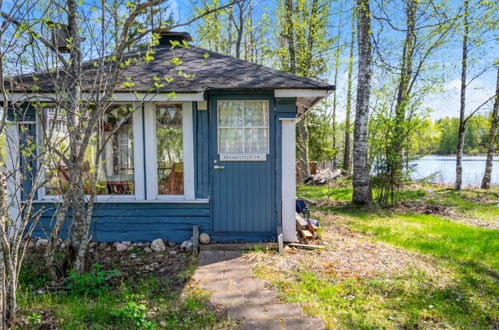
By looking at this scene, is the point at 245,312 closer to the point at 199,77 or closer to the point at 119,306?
the point at 119,306

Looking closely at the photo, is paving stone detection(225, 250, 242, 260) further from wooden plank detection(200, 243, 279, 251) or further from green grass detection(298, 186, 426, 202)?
green grass detection(298, 186, 426, 202)

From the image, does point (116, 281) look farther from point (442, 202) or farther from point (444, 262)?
point (442, 202)

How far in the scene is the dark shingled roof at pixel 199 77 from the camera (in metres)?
4.64

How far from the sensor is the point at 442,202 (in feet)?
29.5

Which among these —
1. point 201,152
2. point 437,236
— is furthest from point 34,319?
point 437,236

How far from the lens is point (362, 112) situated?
316 inches

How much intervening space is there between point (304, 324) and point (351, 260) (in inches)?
76.5

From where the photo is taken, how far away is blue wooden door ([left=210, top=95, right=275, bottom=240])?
4.94m

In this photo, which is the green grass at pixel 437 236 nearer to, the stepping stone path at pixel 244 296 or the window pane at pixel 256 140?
the window pane at pixel 256 140

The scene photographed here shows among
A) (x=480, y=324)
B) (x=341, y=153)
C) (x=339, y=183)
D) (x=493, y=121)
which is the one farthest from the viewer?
(x=341, y=153)

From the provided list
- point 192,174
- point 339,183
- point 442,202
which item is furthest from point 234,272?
point 339,183

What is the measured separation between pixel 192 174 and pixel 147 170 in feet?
2.37

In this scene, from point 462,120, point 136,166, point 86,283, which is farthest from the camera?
point 462,120

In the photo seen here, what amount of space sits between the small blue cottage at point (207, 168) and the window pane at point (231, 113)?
0.02 metres
